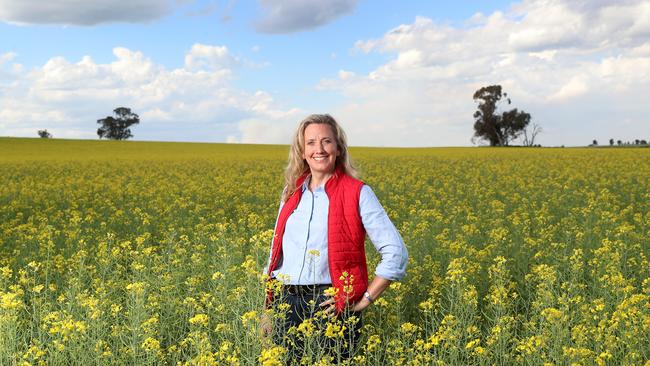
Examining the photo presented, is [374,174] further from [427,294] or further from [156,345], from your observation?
[156,345]

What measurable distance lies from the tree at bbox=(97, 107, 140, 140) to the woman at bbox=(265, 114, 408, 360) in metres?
108

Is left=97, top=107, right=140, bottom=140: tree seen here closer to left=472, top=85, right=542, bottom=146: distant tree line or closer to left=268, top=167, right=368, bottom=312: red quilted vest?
left=472, top=85, right=542, bottom=146: distant tree line

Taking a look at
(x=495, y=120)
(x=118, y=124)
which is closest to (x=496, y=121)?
(x=495, y=120)

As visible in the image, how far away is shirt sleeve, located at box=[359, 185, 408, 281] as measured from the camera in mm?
4035

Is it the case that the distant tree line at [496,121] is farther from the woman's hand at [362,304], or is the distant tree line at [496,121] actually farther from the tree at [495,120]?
the woman's hand at [362,304]

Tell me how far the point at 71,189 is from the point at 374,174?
10739mm

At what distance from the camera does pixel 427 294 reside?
7.32m

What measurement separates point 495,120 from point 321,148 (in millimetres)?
81406

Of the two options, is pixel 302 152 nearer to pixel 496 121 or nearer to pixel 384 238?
pixel 384 238

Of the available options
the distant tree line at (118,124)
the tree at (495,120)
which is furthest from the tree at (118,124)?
the tree at (495,120)

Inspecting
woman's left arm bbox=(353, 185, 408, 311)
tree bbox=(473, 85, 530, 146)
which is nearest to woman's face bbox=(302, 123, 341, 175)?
woman's left arm bbox=(353, 185, 408, 311)

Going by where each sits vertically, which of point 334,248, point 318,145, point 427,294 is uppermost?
point 318,145

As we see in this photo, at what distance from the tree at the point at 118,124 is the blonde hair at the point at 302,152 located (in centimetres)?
10790

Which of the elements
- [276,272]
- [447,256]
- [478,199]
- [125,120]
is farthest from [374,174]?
[125,120]
